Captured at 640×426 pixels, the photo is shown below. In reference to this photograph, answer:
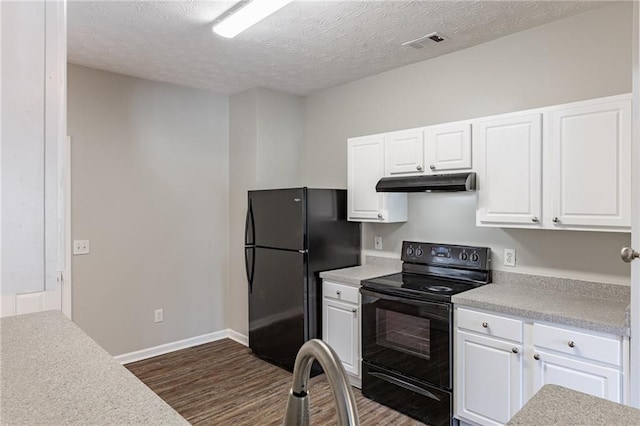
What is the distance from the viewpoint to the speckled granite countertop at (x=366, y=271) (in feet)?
10.4

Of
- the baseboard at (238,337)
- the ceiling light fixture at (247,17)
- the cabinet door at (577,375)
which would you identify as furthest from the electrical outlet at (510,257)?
the baseboard at (238,337)

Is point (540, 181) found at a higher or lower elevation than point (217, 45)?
lower

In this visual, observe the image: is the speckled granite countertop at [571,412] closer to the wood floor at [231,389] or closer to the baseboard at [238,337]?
the wood floor at [231,389]

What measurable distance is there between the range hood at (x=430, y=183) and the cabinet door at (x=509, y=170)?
102mm

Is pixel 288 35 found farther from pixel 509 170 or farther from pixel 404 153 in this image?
pixel 509 170

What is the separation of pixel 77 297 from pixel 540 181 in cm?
366

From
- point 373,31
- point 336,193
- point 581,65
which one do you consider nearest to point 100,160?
point 336,193

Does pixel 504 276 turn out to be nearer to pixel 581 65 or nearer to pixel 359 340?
pixel 359 340

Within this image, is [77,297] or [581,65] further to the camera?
[77,297]

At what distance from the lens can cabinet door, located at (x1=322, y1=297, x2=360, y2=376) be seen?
3.13 metres

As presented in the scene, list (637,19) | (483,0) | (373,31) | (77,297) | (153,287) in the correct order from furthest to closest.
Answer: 1. (153,287)
2. (77,297)
3. (373,31)
4. (483,0)
5. (637,19)

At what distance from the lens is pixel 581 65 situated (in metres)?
2.51

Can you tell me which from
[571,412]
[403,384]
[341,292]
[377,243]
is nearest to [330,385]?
[571,412]

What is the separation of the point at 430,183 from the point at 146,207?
8.69ft
